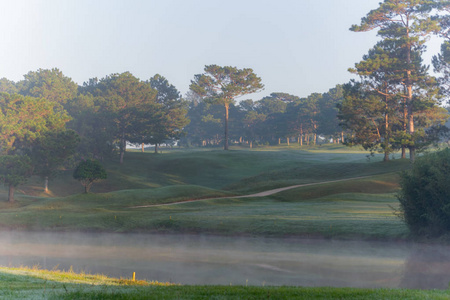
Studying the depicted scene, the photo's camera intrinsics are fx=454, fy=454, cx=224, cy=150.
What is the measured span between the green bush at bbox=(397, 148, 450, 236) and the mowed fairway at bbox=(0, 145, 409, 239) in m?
1.46

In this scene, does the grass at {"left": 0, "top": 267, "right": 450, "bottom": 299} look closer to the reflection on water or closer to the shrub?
the reflection on water

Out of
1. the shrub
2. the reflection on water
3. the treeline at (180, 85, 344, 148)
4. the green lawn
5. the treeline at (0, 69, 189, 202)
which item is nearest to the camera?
the green lawn

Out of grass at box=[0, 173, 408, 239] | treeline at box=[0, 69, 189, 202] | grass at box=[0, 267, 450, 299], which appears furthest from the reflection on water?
treeline at box=[0, 69, 189, 202]

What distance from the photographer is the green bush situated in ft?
78.9

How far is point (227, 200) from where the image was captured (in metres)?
49.2

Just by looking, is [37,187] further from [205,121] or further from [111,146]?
[205,121]

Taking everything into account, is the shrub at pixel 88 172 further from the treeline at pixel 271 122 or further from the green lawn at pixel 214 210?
the treeline at pixel 271 122

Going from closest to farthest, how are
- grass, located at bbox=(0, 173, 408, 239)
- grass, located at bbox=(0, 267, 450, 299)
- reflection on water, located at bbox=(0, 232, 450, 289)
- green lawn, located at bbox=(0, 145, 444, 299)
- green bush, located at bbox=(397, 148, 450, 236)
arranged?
1. grass, located at bbox=(0, 267, 450, 299)
2. green lawn, located at bbox=(0, 145, 444, 299)
3. reflection on water, located at bbox=(0, 232, 450, 289)
4. green bush, located at bbox=(397, 148, 450, 236)
5. grass, located at bbox=(0, 173, 408, 239)

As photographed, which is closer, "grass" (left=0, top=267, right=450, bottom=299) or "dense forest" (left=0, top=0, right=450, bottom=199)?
"grass" (left=0, top=267, right=450, bottom=299)

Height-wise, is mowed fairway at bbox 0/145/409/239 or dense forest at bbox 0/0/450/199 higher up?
dense forest at bbox 0/0/450/199

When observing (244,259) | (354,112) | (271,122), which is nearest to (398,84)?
(354,112)

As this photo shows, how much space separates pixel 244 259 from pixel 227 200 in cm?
2676

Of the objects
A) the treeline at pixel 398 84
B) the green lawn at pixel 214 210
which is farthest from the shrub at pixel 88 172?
the treeline at pixel 398 84

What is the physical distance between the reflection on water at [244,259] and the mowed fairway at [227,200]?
2.70 meters
